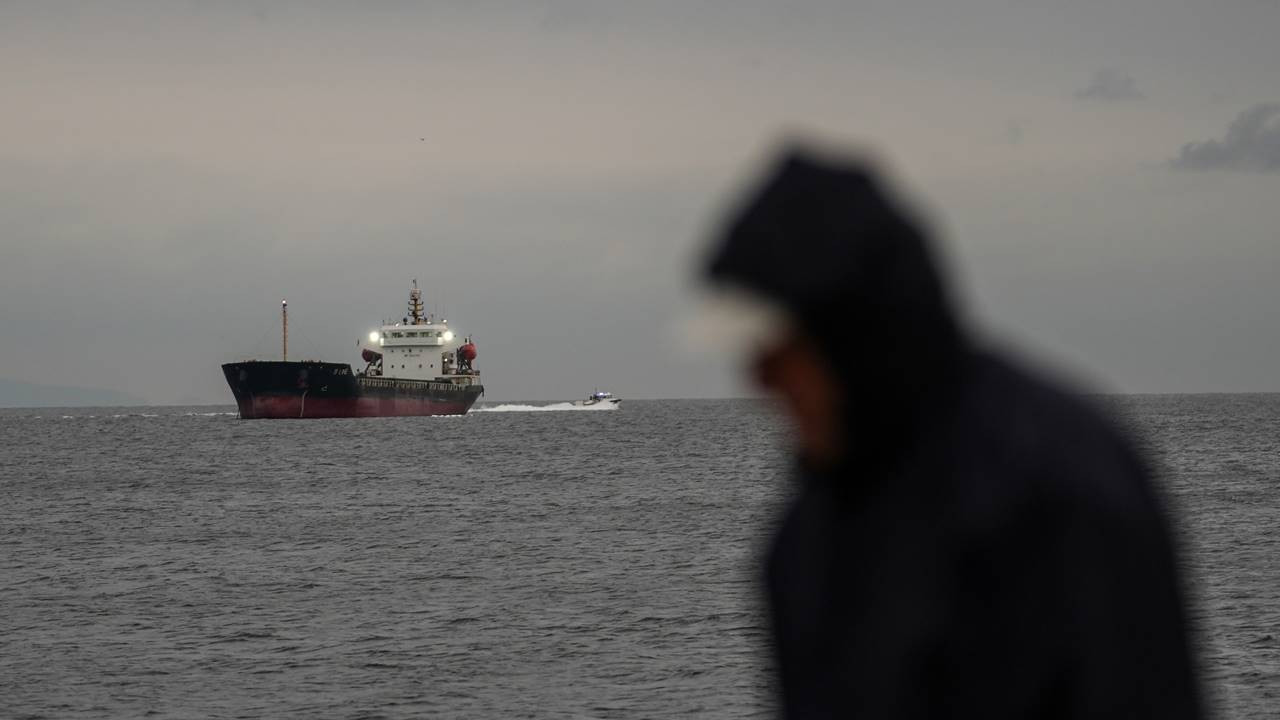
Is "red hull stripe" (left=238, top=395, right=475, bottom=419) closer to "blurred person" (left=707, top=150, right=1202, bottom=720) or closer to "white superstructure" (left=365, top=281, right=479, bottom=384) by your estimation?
"white superstructure" (left=365, top=281, right=479, bottom=384)

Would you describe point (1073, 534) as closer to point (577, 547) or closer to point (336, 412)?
point (577, 547)

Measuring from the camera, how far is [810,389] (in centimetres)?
175

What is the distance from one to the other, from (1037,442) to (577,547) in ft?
117

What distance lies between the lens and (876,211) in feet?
5.39

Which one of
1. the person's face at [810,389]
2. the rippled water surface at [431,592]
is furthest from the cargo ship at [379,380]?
the person's face at [810,389]

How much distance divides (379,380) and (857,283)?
117419mm

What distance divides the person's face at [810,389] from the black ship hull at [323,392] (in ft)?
357

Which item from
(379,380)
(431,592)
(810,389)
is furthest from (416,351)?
(810,389)

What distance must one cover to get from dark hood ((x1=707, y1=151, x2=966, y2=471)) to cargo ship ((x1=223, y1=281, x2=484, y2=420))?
108m

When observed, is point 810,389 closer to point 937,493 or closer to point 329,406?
point 937,493

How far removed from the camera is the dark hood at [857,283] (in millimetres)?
1644

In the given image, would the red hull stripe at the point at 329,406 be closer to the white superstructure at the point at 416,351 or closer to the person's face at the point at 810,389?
the white superstructure at the point at 416,351

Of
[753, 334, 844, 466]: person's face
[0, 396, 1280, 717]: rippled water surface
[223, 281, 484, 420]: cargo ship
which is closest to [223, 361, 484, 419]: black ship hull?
[223, 281, 484, 420]: cargo ship

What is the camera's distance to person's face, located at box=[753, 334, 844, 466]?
1731 mm
